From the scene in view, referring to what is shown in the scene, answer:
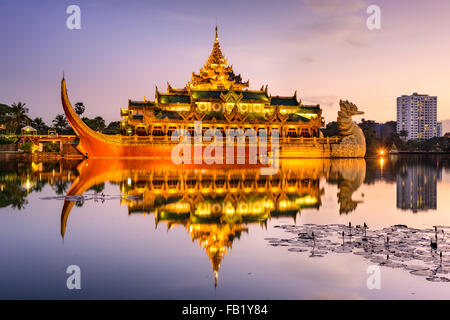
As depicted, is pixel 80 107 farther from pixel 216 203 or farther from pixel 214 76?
pixel 216 203

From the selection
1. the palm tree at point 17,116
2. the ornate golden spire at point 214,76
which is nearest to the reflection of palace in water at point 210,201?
the ornate golden spire at point 214,76

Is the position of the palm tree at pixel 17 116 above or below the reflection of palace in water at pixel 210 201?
above

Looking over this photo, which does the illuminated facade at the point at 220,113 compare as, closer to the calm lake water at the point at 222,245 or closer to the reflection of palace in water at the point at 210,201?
the reflection of palace in water at the point at 210,201

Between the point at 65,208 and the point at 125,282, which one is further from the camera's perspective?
the point at 65,208

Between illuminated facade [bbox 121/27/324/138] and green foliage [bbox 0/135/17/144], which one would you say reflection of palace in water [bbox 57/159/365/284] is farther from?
green foliage [bbox 0/135/17/144]

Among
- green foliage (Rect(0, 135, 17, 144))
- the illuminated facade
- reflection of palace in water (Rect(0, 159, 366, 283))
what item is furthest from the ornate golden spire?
reflection of palace in water (Rect(0, 159, 366, 283))

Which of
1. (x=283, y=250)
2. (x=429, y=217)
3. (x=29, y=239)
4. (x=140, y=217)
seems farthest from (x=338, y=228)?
(x=29, y=239)

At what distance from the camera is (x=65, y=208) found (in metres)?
11.8

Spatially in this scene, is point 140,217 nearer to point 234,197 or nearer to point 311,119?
point 234,197

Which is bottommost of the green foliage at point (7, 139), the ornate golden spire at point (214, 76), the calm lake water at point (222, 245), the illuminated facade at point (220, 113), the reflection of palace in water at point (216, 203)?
the calm lake water at point (222, 245)

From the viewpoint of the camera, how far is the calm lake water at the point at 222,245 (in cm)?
525

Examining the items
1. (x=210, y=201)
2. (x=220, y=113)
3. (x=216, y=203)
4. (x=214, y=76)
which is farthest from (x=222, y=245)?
(x=214, y=76)
